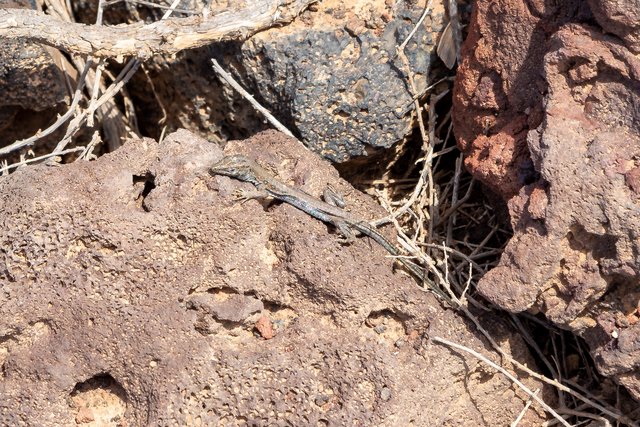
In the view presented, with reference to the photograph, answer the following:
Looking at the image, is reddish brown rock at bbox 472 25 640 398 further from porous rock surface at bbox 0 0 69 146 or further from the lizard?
porous rock surface at bbox 0 0 69 146

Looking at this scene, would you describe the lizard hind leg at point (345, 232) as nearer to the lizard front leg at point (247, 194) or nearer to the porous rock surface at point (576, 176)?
the lizard front leg at point (247, 194)

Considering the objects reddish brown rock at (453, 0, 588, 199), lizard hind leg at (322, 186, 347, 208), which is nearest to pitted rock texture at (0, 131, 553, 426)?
lizard hind leg at (322, 186, 347, 208)

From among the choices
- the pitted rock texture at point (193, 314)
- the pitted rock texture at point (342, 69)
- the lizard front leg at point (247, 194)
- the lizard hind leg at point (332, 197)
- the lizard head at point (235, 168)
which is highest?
the pitted rock texture at point (342, 69)

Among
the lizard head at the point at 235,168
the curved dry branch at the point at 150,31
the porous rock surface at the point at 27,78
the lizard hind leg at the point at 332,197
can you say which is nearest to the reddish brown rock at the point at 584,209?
the lizard hind leg at the point at 332,197

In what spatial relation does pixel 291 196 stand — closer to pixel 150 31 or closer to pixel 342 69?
pixel 342 69

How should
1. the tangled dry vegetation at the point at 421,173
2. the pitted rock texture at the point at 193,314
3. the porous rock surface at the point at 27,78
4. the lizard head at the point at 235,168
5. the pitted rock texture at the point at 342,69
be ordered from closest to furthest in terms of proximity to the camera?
the pitted rock texture at the point at 193,314 < the lizard head at the point at 235,168 < the tangled dry vegetation at the point at 421,173 < the pitted rock texture at the point at 342,69 < the porous rock surface at the point at 27,78

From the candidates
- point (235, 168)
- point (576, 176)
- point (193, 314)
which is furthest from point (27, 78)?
point (576, 176)

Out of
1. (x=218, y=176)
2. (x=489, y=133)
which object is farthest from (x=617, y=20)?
(x=218, y=176)
